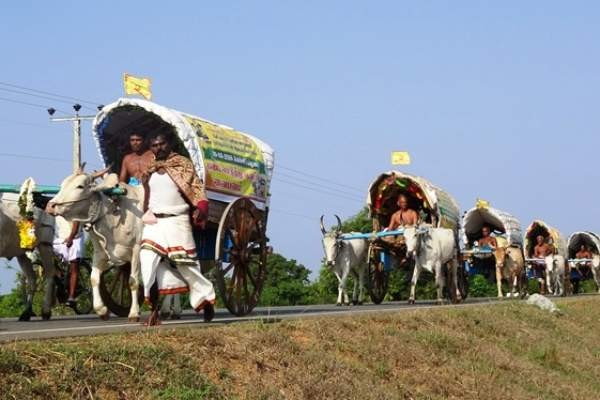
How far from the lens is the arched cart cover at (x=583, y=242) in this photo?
37438 millimetres

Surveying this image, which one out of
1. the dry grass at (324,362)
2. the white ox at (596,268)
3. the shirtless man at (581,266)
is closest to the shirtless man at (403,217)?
the dry grass at (324,362)

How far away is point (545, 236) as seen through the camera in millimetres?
35094

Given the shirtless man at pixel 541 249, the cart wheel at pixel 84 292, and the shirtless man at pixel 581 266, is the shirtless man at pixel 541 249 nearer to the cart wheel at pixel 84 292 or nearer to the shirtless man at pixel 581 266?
the shirtless man at pixel 581 266

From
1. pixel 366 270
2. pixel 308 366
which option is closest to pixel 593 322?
pixel 366 270

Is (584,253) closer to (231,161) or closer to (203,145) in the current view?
(231,161)

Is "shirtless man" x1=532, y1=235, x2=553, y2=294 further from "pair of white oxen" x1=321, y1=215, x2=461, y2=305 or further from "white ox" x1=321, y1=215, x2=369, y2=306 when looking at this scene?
"white ox" x1=321, y1=215, x2=369, y2=306

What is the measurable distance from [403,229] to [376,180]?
5.86 feet

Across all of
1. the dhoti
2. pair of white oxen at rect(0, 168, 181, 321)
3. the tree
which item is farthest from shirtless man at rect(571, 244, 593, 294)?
the dhoti

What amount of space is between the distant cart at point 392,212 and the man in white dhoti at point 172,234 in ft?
37.6

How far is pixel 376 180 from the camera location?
2423 cm

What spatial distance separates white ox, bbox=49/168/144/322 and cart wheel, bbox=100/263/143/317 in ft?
4.58

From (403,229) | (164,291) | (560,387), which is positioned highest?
(403,229)

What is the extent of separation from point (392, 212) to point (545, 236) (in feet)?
38.5

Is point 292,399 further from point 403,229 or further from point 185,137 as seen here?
point 403,229
